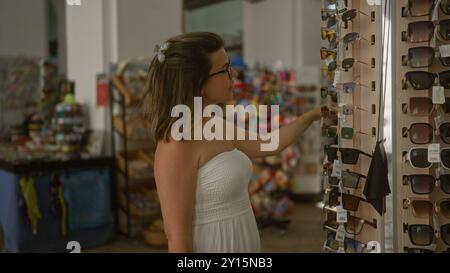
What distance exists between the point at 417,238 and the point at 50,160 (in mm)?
2887

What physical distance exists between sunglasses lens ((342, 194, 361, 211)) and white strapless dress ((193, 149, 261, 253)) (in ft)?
1.58

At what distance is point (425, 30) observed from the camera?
163 centimetres

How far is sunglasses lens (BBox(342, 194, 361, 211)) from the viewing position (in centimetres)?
175

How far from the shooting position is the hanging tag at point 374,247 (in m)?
1.70

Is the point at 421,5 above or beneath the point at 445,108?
above

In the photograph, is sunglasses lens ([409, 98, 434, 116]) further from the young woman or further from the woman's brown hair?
the woman's brown hair

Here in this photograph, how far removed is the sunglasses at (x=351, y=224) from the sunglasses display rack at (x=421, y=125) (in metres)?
0.13

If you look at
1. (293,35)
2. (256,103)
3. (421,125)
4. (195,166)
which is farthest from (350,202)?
(293,35)

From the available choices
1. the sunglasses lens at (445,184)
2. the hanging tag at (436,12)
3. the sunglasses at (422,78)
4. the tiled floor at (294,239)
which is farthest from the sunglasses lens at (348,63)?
the tiled floor at (294,239)

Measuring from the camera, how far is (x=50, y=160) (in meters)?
3.56

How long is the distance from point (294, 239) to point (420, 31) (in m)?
2.94
